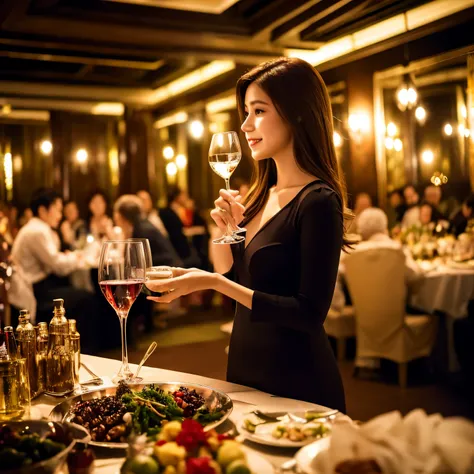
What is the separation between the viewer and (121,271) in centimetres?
138

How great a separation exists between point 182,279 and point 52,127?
36.7 ft

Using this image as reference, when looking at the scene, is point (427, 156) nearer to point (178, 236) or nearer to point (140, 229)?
point (178, 236)

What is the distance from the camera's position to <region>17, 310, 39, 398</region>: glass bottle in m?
1.47

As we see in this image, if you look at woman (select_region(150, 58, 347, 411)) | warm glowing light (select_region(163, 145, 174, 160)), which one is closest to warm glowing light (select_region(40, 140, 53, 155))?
warm glowing light (select_region(163, 145, 174, 160))

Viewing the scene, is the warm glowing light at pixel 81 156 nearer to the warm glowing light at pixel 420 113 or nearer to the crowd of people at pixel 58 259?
the crowd of people at pixel 58 259

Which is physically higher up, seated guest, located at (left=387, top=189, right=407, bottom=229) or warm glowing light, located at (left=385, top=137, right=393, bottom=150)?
warm glowing light, located at (left=385, top=137, right=393, bottom=150)

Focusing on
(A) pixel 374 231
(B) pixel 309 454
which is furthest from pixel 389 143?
(B) pixel 309 454

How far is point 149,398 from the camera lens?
1.25m

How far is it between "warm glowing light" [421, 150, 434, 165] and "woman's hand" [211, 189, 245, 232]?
20.3ft

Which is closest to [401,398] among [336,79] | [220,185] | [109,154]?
[336,79]

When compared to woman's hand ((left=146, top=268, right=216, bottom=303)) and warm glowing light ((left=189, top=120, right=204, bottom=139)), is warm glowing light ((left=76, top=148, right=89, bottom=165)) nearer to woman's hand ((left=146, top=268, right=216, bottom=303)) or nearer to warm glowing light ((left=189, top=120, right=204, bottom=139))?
warm glowing light ((left=189, top=120, right=204, bottom=139))

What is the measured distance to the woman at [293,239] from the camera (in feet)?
5.04

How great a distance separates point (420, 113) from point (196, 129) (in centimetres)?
500

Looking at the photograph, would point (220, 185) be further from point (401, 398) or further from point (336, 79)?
point (401, 398)
